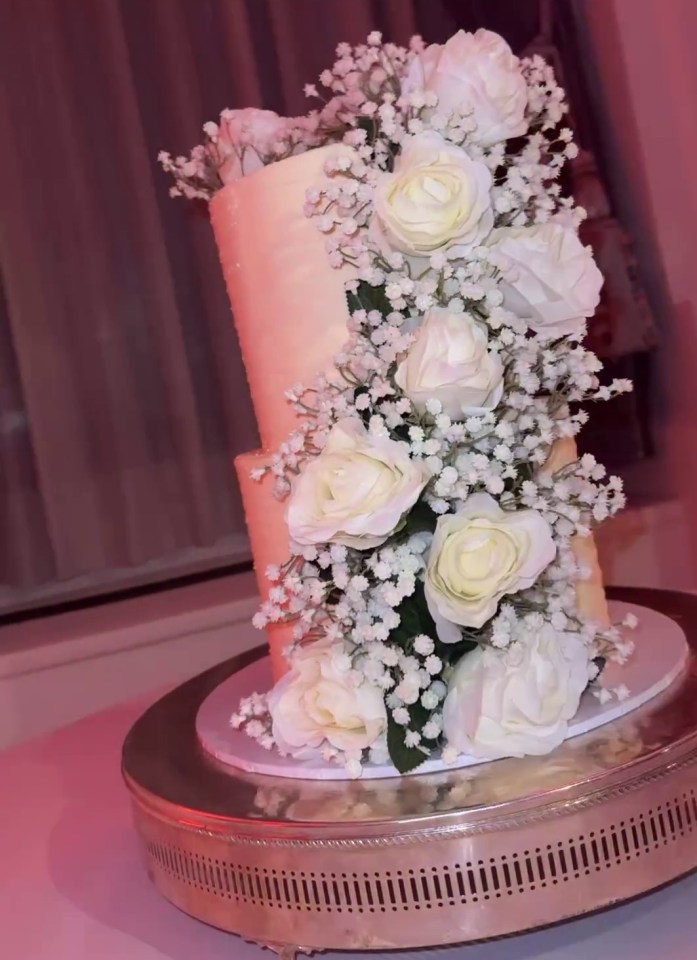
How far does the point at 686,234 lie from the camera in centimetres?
188

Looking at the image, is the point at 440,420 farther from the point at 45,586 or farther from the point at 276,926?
the point at 45,586

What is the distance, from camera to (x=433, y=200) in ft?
2.22

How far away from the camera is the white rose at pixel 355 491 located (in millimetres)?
632

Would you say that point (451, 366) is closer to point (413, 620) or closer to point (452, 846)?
point (413, 620)

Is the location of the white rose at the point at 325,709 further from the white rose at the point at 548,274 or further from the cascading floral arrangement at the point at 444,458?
the white rose at the point at 548,274

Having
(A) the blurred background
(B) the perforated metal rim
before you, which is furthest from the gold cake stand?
(A) the blurred background

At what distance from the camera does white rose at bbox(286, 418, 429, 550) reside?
0.63 m

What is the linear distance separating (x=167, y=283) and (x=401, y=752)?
1.45m

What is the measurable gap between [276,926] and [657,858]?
0.75 ft

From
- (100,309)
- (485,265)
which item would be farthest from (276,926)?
(100,309)

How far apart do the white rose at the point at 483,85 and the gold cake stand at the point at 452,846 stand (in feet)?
1.35

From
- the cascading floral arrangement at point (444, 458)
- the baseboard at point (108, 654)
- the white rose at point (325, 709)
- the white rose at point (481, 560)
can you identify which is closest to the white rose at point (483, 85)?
the cascading floral arrangement at point (444, 458)

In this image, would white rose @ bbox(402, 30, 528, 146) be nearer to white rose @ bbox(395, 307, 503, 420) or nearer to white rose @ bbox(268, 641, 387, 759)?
white rose @ bbox(395, 307, 503, 420)

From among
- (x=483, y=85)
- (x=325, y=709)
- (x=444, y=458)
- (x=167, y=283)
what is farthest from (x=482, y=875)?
(x=167, y=283)
